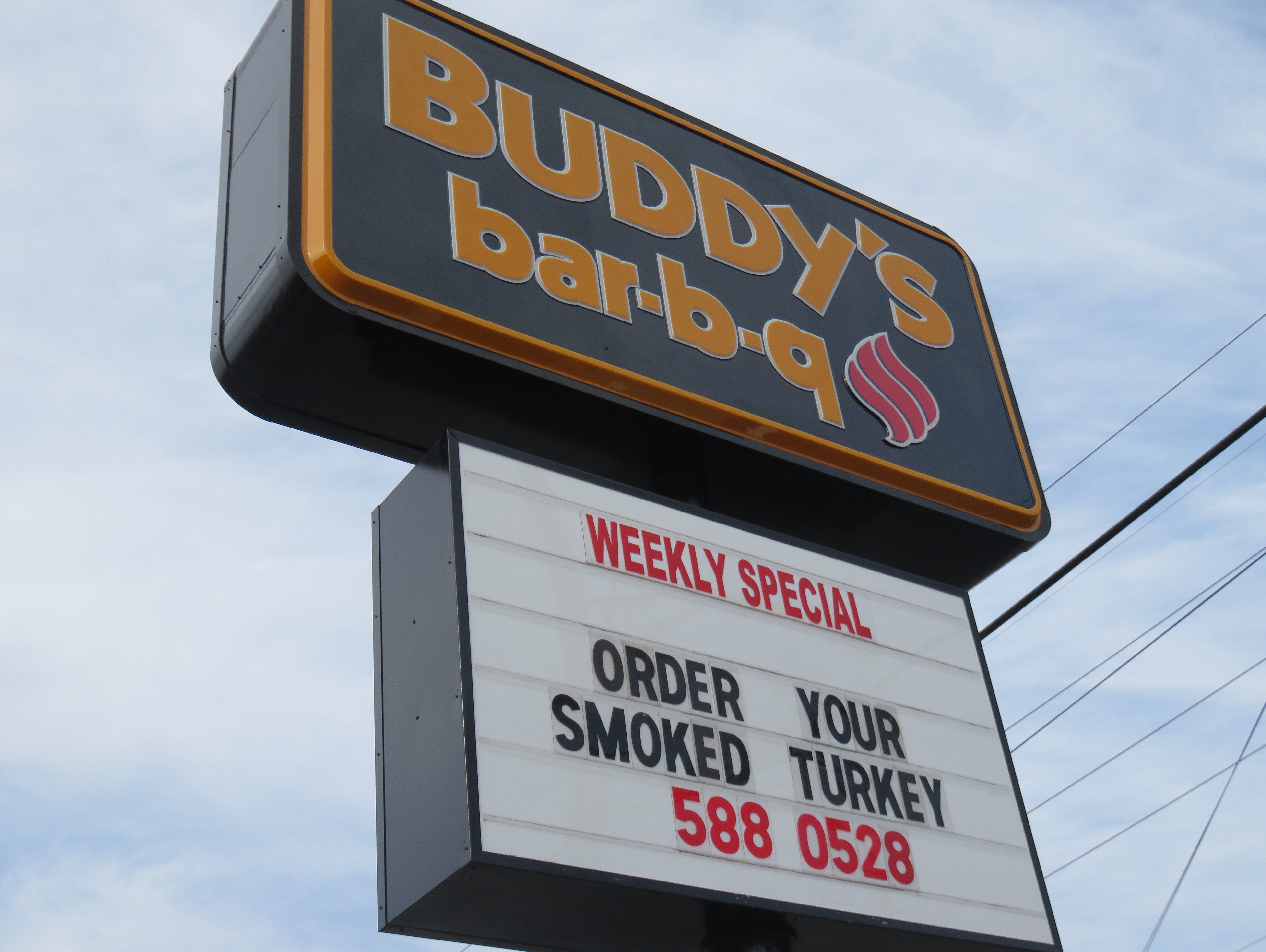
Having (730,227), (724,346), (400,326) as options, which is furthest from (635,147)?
(400,326)

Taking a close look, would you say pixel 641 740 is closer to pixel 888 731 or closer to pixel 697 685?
pixel 697 685

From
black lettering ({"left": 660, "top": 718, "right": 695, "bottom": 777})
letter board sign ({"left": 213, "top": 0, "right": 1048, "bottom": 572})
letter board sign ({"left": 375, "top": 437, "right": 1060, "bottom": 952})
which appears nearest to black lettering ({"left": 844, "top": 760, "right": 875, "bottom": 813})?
letter board sign ({"left": 375, "top": 437, "right": 1060, "bottom": 952})

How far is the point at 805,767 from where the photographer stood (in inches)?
206

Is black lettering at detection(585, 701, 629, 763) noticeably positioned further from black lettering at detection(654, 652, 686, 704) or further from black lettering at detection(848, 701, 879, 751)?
black lettering at detection(848, 701, 879, 751)

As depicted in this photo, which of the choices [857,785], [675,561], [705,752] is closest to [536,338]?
[675,561]

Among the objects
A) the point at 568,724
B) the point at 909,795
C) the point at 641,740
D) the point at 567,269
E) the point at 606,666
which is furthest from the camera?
the point at 567,269

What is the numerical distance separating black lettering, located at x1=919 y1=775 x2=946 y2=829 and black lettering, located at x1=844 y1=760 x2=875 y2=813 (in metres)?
0.30

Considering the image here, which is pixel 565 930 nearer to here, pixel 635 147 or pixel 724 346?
pixel 724 346

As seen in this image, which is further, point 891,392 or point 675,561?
point 891,392

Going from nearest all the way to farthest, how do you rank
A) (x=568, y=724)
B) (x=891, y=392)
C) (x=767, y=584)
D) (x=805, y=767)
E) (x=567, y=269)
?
1. (x=568, y=724)
2. (x=805, y=767)
3. (x=767, y=584)
4. (x=567, y=269)
5. (x=891, y=392)

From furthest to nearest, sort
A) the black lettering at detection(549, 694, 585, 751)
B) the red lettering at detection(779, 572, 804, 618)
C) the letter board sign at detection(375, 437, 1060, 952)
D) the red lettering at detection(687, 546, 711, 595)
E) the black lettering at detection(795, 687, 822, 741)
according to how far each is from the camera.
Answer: the red lettering at detection(779, 572, 804, 618) → the red lettering at detection(687, 546, 711, 595) → the black lettering at detection(795, 687, 822, 741) → the black lettering at detection(549, 694, 585, 751) → the letter board sign at detection(375, 437, 1060, 952)

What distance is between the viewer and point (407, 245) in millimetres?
5516

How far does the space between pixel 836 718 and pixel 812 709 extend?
124 millimetres

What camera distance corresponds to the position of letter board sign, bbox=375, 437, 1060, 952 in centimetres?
452
